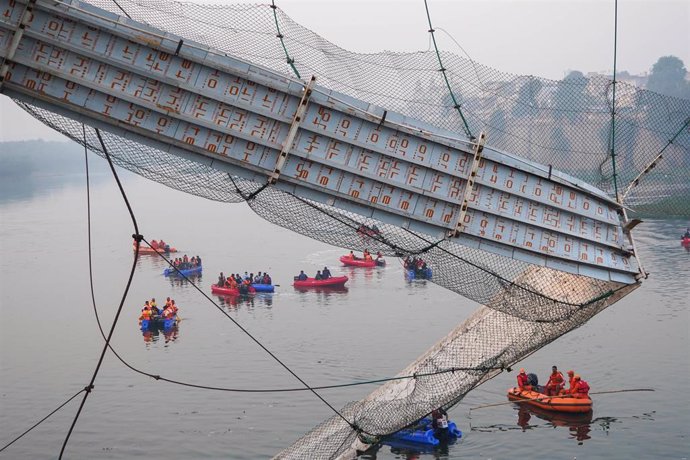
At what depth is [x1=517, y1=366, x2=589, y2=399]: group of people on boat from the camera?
105 feet

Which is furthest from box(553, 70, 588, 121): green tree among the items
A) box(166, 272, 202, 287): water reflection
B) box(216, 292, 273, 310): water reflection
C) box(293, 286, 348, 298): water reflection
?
box(166, 272, 202, 287): water reflection

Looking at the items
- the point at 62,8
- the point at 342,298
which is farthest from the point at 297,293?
the point at 62,8

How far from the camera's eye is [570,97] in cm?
1889

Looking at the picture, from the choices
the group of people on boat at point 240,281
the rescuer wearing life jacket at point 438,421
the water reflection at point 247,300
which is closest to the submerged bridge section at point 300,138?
the rescuer wearing life jacket at point 438,421

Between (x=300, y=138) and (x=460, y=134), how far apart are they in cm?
336

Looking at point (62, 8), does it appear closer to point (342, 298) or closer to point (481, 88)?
point (481, 88)

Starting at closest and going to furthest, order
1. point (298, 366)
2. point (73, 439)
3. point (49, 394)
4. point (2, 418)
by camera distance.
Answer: point (73, 439)
point (2, 418)
point (49, 394)
point (298, 366)

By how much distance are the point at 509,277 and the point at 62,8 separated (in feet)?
32.9

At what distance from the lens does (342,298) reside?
5338 cm

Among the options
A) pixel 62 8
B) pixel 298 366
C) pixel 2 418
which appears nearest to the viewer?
pixel 62 8

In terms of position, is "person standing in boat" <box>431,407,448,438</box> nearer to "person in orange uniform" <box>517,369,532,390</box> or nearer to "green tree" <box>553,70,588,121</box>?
"person in orange uniform" <box>517,369,532,390</box>

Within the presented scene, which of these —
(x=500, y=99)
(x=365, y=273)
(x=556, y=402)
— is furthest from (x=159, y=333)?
(x=500, y=99)

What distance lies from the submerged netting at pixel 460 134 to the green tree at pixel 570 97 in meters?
0.03

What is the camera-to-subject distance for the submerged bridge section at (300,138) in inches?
595
